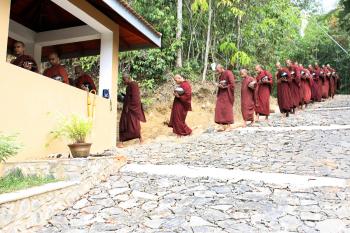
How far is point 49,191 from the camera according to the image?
14.9 ft

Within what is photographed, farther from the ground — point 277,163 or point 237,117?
point 237,117

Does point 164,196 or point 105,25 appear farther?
point 105,25

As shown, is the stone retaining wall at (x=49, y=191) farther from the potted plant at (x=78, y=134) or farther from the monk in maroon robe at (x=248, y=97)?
the monk in maroon robe at (x=248, y=97)

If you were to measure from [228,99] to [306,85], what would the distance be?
5.95m

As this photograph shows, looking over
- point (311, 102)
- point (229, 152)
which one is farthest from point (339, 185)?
point (311, 102)

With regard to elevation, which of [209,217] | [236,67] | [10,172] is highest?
[236,67]

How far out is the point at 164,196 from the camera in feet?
16.4

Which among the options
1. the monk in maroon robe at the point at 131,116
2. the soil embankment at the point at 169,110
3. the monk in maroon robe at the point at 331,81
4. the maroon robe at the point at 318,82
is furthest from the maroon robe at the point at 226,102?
the monk in maroon robe at the point at 331,81

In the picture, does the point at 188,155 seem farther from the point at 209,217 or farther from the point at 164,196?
the point at 209,217

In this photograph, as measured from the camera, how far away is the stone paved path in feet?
13.4

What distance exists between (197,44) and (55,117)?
421 inches

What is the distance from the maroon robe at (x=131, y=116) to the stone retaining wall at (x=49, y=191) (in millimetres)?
3934

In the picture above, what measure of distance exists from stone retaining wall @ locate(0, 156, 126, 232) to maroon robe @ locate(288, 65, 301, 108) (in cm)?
863

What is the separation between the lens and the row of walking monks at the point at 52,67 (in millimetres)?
7208
